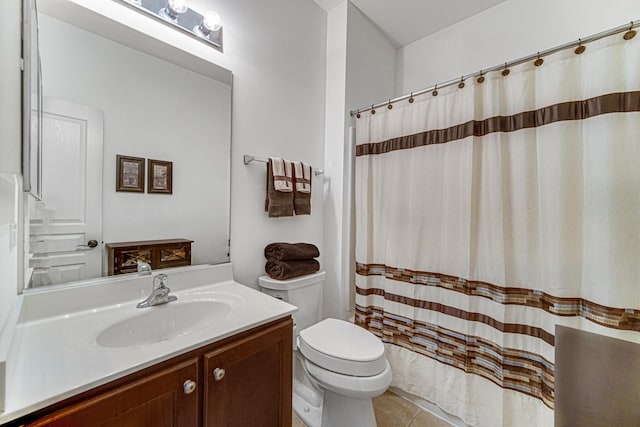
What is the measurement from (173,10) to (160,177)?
75cm

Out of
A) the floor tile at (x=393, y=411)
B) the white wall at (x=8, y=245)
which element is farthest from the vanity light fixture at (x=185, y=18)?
the floor tile at (x=393, y=411)

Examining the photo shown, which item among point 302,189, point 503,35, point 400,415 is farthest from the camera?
point 503,35

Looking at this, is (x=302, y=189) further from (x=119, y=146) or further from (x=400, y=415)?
(x=400, y=415)

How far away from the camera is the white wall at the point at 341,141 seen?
1.90 meters

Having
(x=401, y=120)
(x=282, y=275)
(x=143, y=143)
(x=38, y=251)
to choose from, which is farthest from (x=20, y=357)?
(x=401, y=120)

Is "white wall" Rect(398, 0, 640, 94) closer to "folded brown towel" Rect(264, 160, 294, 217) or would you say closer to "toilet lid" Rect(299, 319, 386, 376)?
"folded brown towel" Rect(264, 160, 294, 217)

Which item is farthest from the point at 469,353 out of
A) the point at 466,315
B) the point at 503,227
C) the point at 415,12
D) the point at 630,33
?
the point at 415,12

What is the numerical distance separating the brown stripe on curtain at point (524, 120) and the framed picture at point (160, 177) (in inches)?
48.3

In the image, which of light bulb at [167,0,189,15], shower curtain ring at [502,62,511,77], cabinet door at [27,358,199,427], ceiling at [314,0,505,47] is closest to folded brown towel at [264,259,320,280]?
cabinet door at [27,358,199,427]

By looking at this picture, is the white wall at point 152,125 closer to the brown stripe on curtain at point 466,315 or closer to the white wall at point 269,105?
the white wall at point 269,105

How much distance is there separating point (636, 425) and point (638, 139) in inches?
38.6

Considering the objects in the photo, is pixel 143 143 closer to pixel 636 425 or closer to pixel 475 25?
pixel 636 425

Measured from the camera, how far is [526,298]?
1.28 meters

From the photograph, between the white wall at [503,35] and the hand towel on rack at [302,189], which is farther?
the hand towel on rack at [302,189]
